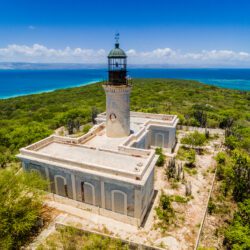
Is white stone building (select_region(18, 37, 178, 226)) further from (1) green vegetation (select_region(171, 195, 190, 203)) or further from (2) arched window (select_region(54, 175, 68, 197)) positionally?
(1) green vegetation (select_region(171, 195, 190, 203))

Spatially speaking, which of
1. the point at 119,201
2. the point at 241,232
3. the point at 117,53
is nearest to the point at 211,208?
the point at 241,232

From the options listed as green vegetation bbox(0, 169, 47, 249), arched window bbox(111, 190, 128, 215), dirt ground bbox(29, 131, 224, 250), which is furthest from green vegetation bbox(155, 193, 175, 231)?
green vegetation bbox(0, 169, 47, 249)

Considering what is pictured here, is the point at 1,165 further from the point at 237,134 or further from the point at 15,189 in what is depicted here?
the point at 237,134

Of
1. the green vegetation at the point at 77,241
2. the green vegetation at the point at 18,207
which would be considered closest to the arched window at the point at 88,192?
the green vegetation at the point at 77,241

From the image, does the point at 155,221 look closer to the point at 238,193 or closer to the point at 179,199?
the point at 179,199

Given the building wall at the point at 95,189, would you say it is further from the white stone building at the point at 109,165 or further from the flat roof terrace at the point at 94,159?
the flat roof terrace at the point at 94,159

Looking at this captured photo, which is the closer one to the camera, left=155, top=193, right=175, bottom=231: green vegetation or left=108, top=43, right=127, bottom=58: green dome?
left=155, top=193, right=175, bottom=231: green vegetation
